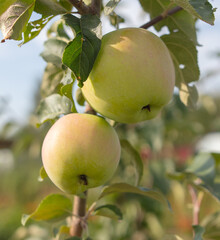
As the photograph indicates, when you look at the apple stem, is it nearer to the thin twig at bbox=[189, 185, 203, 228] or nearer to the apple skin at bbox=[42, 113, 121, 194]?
the apple skin at bbox=[42, 113, 121, 194]

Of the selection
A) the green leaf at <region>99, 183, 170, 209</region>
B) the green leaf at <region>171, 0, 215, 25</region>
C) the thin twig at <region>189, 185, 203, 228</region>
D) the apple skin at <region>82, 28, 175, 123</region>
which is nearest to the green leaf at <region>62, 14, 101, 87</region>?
the apple skin at <region>82, 28, 175, 123</region>

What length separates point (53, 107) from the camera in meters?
0.62

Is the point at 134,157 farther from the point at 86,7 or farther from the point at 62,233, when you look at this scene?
the point at 86,7

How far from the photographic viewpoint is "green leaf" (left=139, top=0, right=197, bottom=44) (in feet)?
2.04

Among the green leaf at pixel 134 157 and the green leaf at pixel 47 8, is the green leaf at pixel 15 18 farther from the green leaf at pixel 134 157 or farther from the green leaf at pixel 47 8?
the green leaf at pixel 134 157

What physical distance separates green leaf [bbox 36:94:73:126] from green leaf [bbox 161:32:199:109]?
0.75ft

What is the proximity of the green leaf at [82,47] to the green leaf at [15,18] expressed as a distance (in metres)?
0.06

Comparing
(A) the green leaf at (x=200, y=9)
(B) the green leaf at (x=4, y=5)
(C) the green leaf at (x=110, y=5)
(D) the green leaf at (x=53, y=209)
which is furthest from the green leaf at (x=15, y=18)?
(D) the green leaf at (x=53, y=209)

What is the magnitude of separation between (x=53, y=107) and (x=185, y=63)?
27 cm

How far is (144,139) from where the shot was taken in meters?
1.55

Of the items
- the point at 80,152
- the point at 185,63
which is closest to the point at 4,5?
the point at 80,152

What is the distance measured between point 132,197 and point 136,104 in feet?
3.89

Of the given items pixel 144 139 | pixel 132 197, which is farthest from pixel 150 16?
pixel 132 197

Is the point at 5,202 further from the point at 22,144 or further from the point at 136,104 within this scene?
the point at 136,104
